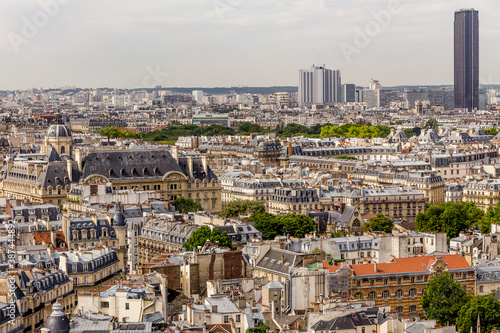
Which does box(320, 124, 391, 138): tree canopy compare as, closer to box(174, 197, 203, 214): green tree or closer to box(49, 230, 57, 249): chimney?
box(174, 197, 203, 214): green tree

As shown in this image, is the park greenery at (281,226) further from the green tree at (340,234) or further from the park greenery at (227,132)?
the park greenery at (227,132)

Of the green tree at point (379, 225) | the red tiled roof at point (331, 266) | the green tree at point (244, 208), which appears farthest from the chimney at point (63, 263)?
the green tree at point (244, 208)

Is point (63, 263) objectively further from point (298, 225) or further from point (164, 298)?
point (298, 225)

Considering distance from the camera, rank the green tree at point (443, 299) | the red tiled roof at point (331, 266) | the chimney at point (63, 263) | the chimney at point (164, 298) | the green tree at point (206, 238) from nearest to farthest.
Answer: the chimney at point (164, 298)
the green tree at point (443, 299)
the red tiled roof at point (331, 266)
the chimney at point (63, 263)
the green tree at point (206, 238)

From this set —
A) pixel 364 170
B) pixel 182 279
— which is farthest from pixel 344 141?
pixel 182 279

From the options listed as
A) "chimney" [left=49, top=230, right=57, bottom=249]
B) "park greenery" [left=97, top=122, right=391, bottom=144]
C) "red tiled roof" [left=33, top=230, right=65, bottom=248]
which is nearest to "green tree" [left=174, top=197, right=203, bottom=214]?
"red tiled roof" [left=33, top=230, right=65, bottom=248]

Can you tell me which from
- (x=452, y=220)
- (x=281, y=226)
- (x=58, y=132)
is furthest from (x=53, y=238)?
(x=58, y=132)

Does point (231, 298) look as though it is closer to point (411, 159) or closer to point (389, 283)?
point (389, 283)
